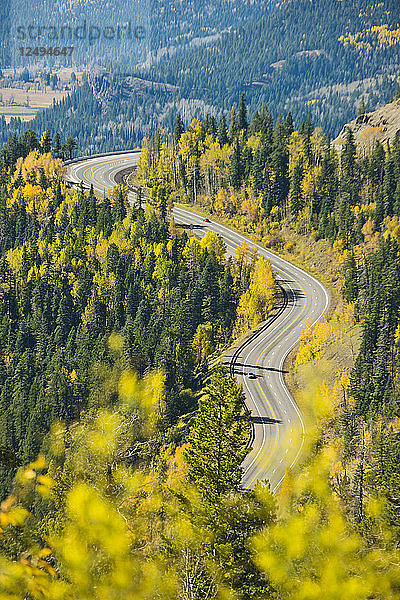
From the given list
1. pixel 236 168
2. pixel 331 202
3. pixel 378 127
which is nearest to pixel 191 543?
pixel 331 202

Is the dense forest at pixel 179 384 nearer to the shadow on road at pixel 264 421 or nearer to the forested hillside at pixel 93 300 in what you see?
the forested hillside at pixel 93 300

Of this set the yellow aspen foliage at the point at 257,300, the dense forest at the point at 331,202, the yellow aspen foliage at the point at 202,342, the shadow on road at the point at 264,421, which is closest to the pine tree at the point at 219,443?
the dense forest at the point at 331,202

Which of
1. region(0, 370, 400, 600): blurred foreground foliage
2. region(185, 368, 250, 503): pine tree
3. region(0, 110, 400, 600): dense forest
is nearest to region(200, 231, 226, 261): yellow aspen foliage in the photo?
region(0, 110, 400, 600): dense forest

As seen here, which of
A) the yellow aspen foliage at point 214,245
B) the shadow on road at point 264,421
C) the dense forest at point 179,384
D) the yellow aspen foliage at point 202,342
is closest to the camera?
the dense forest at point 179,384

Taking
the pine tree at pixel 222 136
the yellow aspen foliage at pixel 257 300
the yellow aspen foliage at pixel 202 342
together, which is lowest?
the yellow aspen foliage at pixel 202 342

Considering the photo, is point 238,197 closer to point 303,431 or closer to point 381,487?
point 303,431

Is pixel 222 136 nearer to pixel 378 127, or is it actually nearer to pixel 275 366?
pixel 378 127
